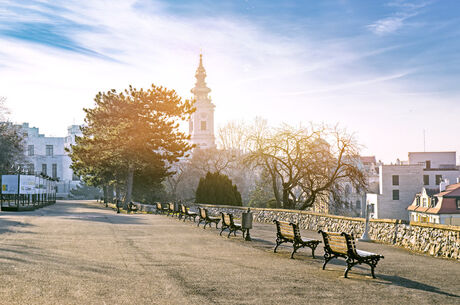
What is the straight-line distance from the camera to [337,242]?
11.1 meters

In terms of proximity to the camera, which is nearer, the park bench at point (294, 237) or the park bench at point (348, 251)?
the park bench at point (348, 251)

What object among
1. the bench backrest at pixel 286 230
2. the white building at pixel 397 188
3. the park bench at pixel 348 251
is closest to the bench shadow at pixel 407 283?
the park bench at pixel 348 251

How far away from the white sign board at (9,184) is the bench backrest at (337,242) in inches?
1152

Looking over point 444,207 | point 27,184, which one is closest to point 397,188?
point 444,207

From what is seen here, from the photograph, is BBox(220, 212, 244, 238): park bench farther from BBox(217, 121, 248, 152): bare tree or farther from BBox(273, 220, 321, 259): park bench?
BBox(217, 121, 248, 152): bare tree

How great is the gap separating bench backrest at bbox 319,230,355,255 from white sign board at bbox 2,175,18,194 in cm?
2925

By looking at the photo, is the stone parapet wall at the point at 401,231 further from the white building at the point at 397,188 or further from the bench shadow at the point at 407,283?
the white building at the point at 397,188

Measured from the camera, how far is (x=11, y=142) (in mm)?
55500

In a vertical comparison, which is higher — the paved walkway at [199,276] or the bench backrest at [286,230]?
the bench backrest at [286,230]

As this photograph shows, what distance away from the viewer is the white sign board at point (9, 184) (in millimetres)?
34938

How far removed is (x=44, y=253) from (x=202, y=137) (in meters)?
103

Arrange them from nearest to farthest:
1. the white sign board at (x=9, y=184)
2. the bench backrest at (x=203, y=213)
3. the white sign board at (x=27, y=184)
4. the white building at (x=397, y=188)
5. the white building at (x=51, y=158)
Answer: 1. the bench backrest at (x=203, y=213)
2. the white sign board at (x=9, y=184)
3. the white sign board at (x=27, y=184)
4. the white building at (x=397, y=188)
5. the white building at (x=51, y=158)

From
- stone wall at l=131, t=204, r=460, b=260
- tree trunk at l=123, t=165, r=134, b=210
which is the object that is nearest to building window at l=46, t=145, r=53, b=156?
tree trunk at l=123, t=165, r=134, b=210

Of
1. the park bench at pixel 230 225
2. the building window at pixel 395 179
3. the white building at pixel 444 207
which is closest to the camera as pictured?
the park bench at pixel 230 225
